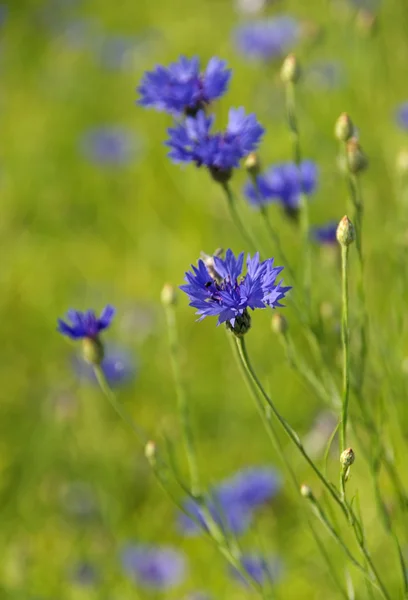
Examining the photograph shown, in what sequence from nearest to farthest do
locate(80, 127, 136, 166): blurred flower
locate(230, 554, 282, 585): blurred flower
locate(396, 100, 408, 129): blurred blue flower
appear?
locate(230, 554, 282, 585): blurred flower, locate(396, 100, 408, 129): blurred blue flower, locate(80, 127, 136, 166): blurred flower

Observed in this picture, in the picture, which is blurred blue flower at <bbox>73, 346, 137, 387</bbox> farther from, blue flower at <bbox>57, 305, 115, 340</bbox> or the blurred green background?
blue flower at <bbox>57, 305, 115, 340</bbox>

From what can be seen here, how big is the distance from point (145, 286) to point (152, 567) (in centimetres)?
92

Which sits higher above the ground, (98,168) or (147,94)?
(98,168)

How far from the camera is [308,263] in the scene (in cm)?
96

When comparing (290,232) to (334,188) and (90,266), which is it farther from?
(90,266)

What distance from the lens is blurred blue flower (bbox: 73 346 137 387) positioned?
1.63m

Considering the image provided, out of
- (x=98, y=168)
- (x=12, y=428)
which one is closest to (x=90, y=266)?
(x=98, y=168)

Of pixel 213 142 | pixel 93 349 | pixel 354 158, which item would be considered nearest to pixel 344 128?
pixel 354 158

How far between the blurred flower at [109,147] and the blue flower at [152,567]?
4.72 ft

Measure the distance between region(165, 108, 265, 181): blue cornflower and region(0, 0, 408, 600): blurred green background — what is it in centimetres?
25

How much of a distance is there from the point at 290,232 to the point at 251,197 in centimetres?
103

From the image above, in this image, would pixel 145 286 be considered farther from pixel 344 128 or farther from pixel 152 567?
pixel 344 128

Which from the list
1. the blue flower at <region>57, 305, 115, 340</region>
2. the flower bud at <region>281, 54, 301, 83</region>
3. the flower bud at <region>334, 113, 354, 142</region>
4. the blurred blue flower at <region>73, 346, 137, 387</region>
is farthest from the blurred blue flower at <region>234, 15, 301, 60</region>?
the blue flower at <region>57, 305, 115, 340</region>

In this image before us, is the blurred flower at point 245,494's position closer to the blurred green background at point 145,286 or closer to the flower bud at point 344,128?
the blurred green background at point 145,286
